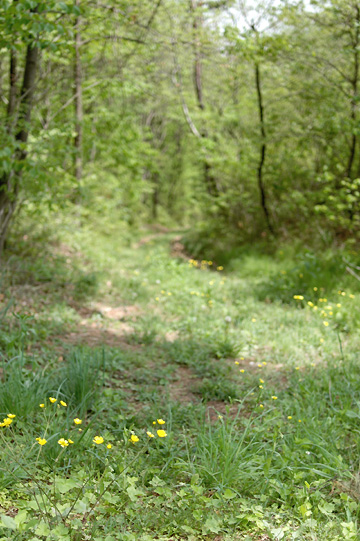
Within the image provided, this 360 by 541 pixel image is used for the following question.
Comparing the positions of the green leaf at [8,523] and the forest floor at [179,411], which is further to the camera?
the forest floor at [179,411]

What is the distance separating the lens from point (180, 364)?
4258 millimetres

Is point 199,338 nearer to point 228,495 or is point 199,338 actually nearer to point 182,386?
point 182,386

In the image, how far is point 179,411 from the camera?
315 cm

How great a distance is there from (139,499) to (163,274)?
596 centimetres

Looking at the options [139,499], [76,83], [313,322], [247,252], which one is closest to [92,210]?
[76,83]

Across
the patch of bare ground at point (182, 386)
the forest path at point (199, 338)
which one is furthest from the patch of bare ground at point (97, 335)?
the patch of bare ground at point (182, 386)

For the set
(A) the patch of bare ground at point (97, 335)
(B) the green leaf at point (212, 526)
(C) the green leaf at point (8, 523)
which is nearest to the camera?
(C) the green leaf at point (8, 523)

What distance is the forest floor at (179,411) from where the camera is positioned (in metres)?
2.11

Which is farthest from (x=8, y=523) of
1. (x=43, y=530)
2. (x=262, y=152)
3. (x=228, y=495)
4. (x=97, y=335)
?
(x=262, y=152)

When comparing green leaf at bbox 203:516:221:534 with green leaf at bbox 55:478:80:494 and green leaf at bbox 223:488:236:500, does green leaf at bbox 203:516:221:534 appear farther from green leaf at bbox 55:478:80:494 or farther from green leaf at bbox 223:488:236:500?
green leaf at bbox 55:478:80:494

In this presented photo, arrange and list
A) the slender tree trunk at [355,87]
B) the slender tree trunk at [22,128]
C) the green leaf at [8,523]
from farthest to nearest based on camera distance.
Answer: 1. the slender tree trunk at [355,87]
2. the slender tree trunk at [22,128]
3. the green leaf at [8,523]

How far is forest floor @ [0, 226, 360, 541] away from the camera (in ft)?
6.91

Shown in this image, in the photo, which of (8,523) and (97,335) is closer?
(8,523)

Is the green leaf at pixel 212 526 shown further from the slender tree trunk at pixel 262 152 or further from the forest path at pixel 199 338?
the slender tree trunk at pixel 262 152
